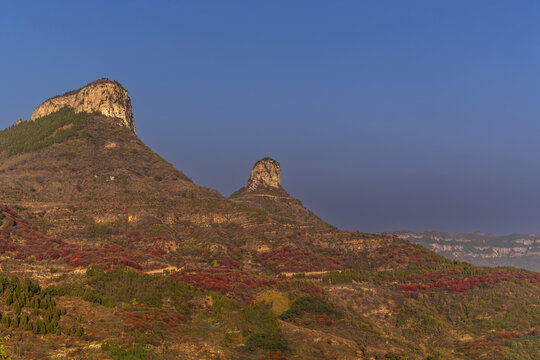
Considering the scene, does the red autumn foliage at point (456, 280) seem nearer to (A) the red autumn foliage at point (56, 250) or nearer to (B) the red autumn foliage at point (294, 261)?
(B) the red autumn foliage at point (294, 261)

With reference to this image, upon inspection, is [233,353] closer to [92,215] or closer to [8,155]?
[92,215]

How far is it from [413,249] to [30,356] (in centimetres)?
7908

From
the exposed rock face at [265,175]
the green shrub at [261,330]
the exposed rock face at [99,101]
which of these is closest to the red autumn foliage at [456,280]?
the green shrub at [261,330]

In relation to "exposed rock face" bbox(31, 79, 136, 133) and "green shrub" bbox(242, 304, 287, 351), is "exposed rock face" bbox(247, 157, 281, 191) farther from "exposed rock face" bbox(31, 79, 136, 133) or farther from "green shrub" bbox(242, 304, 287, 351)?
"green shrub" bbox(242, 304, 287, 351)

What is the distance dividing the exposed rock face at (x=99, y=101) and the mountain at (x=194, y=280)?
14962 millimetres

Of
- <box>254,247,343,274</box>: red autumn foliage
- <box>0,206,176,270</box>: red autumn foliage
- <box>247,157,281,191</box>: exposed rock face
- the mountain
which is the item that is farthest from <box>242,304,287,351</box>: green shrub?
<box>247,157,281,191</box>: exposed rock face

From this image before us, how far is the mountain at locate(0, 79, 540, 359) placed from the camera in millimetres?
31938

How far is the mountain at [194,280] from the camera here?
31.9 m

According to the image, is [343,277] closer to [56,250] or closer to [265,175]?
[56,250]

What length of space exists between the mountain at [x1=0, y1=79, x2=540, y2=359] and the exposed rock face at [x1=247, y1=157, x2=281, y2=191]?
47054 mm

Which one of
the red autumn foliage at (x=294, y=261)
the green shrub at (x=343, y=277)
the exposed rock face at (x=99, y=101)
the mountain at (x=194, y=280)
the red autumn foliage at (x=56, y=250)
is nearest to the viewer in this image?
the mountain at (x=194, y=280)

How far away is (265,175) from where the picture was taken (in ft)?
567

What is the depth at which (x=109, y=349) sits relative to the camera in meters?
26.7

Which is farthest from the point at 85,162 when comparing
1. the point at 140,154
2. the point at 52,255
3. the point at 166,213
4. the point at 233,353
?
the point at 233,353
